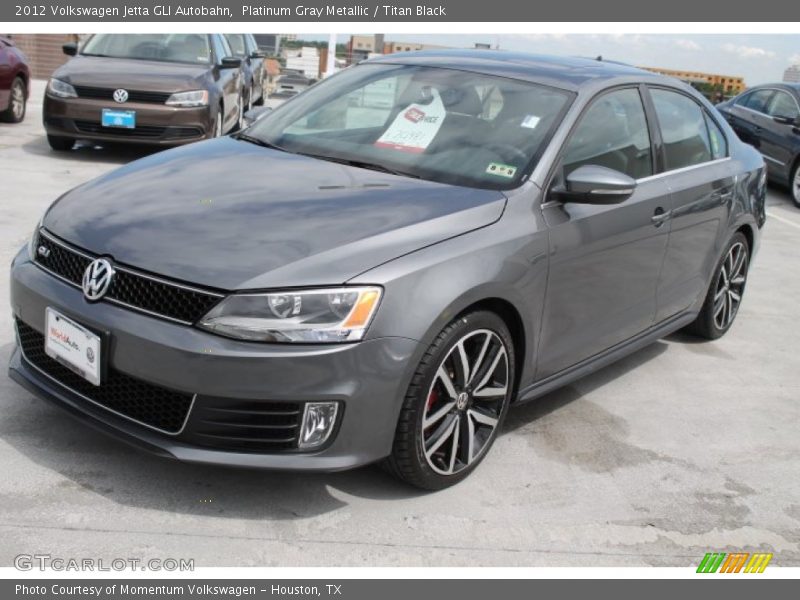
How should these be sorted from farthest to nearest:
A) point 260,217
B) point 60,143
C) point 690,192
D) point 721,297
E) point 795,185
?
point 795,185 < point 60,143 < point 721,297 < point 690,192 < point 260,217

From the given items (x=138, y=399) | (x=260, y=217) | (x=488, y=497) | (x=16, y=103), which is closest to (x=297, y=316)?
(x=260, y=217)

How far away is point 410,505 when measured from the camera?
11.2 ft

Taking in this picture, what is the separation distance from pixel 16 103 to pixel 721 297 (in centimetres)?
936

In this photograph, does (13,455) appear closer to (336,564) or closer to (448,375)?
A: (336,564)

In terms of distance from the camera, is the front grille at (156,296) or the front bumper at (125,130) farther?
the front bumper at (125,130)

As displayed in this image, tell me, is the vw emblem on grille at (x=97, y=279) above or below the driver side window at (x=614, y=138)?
below

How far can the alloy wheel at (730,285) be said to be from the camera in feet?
18.4

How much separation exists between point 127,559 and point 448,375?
1234 mm

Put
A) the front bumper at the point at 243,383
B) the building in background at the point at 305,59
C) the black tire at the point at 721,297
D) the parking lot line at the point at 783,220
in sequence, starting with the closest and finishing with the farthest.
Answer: the front bumper at the point at 243,383 → the black tire at the point at 721,297 → the parking lot line at the point at 783,220 → the building in background at the point at 305,59

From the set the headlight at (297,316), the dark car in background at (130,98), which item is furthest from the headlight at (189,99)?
the headlight at (297,316)

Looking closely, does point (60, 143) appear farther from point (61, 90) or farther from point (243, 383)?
point (243, 383)

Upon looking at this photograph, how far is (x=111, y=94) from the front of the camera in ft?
30.3

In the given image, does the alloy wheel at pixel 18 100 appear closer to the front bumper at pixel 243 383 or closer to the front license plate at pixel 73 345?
the front license plate at pixel 73 345

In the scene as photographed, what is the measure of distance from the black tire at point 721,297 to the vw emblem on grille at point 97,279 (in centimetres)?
359
